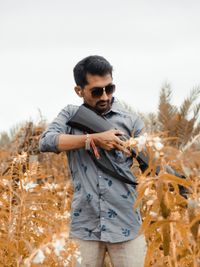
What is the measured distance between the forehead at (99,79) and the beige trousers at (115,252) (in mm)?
811

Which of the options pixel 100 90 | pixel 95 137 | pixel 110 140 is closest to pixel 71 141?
pixel 95 137

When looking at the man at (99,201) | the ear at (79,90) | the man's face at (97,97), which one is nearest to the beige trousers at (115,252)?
the man at (99,201)

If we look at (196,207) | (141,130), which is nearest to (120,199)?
(141,130)

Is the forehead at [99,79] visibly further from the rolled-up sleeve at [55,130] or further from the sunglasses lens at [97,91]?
the rolled-up sleeve at [55,130]

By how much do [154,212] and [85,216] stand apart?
3.95ft

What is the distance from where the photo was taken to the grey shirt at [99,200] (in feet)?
10.3

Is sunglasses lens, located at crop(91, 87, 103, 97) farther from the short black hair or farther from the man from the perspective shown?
the short black hair

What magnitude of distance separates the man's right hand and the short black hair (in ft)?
1.73

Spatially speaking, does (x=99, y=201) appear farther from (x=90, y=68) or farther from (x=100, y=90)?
(x=90, y=68)

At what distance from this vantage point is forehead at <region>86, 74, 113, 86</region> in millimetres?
3371

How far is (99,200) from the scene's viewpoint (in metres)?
3.17

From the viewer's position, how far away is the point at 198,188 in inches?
77.0

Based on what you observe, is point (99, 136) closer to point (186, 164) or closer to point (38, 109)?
point (186, 164)

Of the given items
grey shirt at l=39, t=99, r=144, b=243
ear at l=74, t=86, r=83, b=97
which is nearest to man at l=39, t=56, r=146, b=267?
grey shirt at l=39, t=99, r=144, b=243
